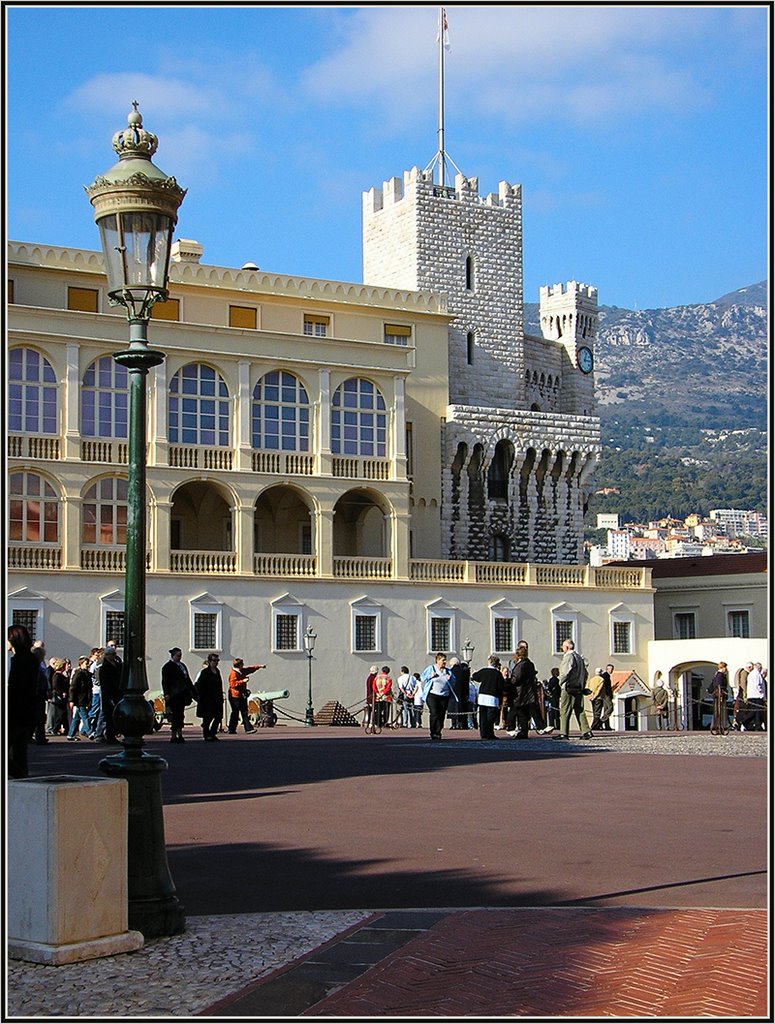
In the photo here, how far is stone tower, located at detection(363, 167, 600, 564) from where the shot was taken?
55281mm

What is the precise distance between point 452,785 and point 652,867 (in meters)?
6.65

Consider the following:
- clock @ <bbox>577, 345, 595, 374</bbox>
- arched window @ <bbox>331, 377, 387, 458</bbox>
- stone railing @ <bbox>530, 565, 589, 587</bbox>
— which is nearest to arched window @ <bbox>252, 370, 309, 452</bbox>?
arched window @ <bbox>331, 377, 387, 458</bbox>

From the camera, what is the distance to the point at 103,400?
4453 cm

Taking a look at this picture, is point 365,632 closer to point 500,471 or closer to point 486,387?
point 500,471

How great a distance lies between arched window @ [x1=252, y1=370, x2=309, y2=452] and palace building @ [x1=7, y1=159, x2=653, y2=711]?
69mm

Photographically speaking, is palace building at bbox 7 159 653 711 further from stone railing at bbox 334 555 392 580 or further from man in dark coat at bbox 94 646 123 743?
man in dark coat at bbox 94 646 123 743

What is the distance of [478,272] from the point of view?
5853cm

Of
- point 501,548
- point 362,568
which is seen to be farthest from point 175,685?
point 501,548

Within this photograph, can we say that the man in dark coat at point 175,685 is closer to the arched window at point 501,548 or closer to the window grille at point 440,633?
the window grille at point 440,633

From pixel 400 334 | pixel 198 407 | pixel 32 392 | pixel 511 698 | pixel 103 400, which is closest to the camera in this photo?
pixel 511 698

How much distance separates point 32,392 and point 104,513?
4.02 metres

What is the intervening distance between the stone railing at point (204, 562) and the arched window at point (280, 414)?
3.70 metres

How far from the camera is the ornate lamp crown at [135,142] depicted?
998cm

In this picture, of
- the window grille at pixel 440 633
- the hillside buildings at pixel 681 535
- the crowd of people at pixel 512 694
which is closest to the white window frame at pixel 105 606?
A: the window grille at pixel 440 633
